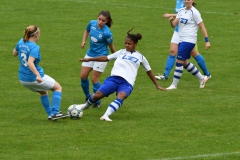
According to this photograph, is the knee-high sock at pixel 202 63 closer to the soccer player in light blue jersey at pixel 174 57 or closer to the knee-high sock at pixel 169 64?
the soccer player in light blue jersey at pixel 174 57

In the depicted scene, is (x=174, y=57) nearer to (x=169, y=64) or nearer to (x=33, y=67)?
(x=169, y=64)

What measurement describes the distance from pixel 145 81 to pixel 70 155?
7952 mm

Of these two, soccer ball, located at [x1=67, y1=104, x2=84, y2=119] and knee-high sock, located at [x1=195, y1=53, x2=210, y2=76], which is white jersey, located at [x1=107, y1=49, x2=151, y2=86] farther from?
knee-high sock, located at [x1=195, y1=53, x2=210, y2=76]

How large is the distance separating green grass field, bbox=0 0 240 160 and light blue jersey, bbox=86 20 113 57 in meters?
1.20

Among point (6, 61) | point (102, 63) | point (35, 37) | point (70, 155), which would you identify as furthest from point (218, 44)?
point (70, 155)

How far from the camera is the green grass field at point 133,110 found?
1266cm

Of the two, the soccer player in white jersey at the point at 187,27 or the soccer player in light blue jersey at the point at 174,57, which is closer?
the soccer player in white jersey at the point at 187,27

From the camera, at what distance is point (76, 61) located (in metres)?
22.6

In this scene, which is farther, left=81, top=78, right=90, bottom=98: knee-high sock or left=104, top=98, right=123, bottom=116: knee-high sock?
left=81, top=78, right=90, bottom=98: knee-high sock

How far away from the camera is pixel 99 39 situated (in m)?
16.3

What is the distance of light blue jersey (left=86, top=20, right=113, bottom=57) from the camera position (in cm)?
1623

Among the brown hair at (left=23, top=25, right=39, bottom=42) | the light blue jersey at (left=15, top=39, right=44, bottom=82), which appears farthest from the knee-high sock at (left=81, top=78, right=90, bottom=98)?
the brown hair at (left=23, top=25, right=39, bottom=42)

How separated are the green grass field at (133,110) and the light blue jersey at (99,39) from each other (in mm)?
1204

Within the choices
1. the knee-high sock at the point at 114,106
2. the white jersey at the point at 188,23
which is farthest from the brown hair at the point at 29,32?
the white jersey at the point at 188,23
